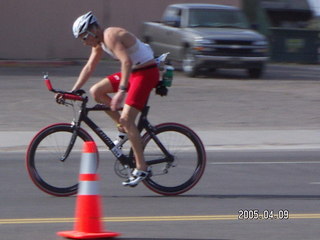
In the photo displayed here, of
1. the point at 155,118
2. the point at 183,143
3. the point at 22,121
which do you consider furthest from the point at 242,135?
the point at 183,143

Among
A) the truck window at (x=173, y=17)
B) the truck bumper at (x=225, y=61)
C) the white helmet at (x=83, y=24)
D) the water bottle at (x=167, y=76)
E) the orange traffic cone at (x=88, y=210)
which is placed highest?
the white helmet at (x=83, y=24)

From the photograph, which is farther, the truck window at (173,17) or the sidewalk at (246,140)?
the truck window at (173,17)

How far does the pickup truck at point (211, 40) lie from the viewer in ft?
66.7

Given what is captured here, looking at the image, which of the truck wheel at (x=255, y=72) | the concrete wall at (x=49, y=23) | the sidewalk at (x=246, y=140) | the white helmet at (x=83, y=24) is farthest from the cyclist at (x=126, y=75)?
the concrete wall at (x=49, y=23)

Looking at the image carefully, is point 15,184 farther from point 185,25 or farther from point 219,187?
point 185,25

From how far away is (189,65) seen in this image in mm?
21031

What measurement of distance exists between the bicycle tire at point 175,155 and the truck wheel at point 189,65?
40.5 feet

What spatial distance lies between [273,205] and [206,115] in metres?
7.62

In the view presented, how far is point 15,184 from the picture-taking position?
29.2 ft

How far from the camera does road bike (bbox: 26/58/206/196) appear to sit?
806 cm

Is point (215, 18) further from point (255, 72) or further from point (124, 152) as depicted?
point (124, 152)

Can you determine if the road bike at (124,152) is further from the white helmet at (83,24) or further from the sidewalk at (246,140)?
the sidewalk at (246,140)

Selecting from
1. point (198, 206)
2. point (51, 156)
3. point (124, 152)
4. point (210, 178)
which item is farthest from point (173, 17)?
point (198, 206)

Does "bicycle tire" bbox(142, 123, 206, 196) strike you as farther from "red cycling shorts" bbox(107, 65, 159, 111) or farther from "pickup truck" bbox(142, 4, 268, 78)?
"pickup truck" bbox(142, 4, 268, 78)
